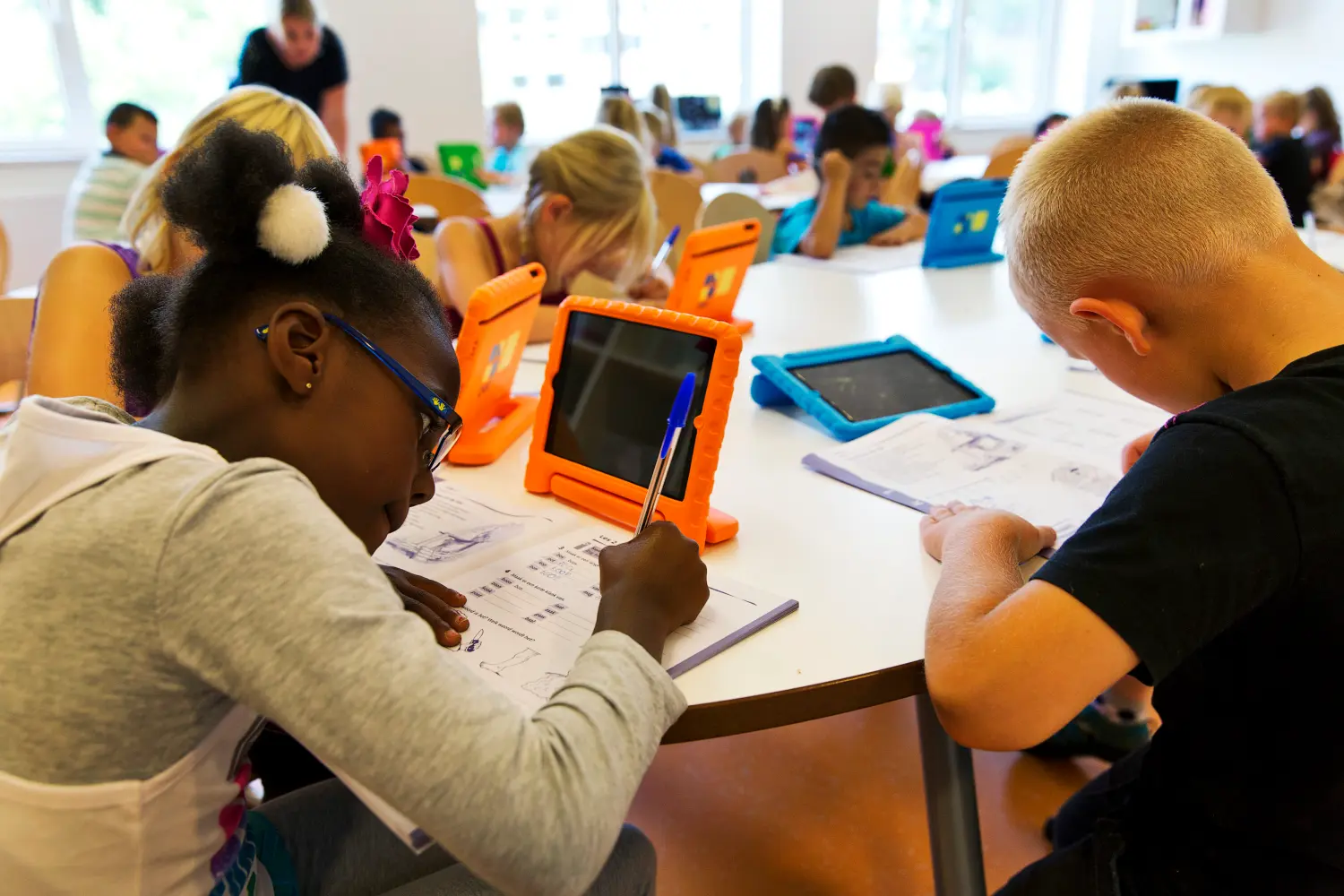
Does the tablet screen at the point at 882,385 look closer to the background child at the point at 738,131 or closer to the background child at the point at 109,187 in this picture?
the background child at the point at 109,187

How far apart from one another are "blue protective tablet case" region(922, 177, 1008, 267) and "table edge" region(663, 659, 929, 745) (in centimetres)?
186

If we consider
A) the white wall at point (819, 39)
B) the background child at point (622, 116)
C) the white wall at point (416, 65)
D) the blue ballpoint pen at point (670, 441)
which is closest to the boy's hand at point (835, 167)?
the background child at point (622, 116)

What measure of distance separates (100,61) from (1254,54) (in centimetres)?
778

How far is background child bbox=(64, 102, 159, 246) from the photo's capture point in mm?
2936

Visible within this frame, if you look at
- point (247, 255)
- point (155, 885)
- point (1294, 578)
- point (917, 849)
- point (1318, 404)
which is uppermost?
point (247, 255)

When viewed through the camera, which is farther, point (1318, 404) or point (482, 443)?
point (482, 443)

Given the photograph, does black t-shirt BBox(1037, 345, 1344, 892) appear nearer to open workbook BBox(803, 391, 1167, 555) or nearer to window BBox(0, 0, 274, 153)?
open workbook BBox(803, 391, 1167, 555)

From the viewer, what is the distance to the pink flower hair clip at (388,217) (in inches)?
31.6

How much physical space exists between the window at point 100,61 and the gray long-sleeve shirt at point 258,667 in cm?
510

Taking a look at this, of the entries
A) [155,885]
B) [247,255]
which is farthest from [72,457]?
[155,885]

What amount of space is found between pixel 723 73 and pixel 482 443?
6.96m

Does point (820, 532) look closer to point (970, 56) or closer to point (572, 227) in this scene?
point (572, 227)

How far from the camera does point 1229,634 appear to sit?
758 millimetres

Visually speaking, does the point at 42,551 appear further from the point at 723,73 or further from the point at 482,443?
the point at 723,73
